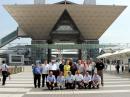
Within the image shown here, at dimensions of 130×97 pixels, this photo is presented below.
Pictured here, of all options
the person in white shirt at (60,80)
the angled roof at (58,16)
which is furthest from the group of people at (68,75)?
the angled roof at (58,16)

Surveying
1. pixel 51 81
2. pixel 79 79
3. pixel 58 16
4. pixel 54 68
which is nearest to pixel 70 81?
pixel 79 79

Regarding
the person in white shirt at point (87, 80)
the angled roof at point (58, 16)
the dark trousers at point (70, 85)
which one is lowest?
the dark trousers at point (70, 85)

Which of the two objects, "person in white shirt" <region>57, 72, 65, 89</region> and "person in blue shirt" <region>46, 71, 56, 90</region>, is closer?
"person in blue shirt" <region>46, 71, 56, 90</region>

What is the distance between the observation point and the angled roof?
295ft

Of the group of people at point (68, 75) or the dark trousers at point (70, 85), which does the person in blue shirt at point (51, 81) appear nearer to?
the group of people at point (68, 75)

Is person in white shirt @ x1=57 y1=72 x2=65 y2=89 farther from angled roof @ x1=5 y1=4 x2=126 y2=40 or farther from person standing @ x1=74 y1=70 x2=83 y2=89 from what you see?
angled roof @ x1=5 y1=4 x2=126 y2=40

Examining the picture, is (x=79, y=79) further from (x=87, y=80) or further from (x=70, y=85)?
(x=70, y=85)

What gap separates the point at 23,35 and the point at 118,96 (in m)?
88.8

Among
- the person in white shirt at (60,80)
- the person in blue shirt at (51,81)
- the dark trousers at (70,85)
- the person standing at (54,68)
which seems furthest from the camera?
the person standing at (54,68)

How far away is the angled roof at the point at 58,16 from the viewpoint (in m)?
89.9

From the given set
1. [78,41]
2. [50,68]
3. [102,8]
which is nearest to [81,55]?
[78,41]

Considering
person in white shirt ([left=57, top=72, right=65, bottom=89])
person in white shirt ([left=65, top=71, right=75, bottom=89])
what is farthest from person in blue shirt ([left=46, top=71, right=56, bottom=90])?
person in white shirt ([left=65, top=71, right=75, bottom=89])

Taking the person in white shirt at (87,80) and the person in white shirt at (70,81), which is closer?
the person in white shirt at (70,81)

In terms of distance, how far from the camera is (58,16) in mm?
91438
